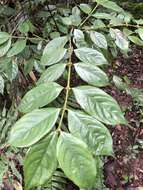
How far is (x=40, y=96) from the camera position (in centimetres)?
83

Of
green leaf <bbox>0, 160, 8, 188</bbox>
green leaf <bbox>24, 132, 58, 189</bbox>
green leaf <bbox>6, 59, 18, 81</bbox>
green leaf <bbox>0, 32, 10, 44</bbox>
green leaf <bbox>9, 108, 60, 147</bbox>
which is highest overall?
green leaf <bbox>0, 32, 10, 44</bbox>

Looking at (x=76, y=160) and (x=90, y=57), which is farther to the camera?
(x=90, y=57)

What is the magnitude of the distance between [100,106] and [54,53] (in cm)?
32

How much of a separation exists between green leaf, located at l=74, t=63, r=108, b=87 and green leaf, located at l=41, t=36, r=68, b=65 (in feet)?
0.33

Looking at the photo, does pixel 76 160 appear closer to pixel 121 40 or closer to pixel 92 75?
pixel 92 75

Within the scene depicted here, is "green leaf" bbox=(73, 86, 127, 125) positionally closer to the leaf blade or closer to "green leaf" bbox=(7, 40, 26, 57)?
the leaf blade

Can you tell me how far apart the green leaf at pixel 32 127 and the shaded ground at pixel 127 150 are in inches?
68.2

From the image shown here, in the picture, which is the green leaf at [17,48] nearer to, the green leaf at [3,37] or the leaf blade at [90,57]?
Answer: the green leaf at [3,37]

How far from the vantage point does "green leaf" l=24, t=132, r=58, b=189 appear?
68 centimetres

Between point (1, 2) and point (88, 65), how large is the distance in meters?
A: 1.28

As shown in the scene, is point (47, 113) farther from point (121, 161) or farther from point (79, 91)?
point (121, 161)

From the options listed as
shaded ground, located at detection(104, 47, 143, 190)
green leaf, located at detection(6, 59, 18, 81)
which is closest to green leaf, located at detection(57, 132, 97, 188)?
green leaf, located at detection(6, 59, 18, 81)

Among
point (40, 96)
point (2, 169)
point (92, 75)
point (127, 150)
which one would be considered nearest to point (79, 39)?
point (92, 75)

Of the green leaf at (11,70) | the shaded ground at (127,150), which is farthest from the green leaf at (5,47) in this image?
the shaded ground at (127,150)
